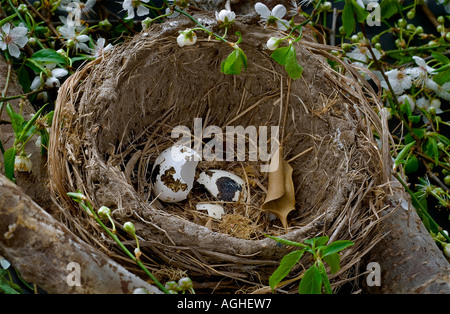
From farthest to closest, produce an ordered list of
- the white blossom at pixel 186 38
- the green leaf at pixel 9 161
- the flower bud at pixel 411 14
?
1. the flower bud at pixel 411 14
2. the white blossom at pixel 186 38
3. the green leaf at pixel 9 161

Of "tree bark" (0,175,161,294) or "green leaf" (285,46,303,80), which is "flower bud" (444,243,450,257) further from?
"tree bark" (0,175,161,294)

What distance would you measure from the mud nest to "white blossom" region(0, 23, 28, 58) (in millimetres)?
179

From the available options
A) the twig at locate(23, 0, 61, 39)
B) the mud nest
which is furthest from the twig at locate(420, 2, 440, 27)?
the twig at locate(23, 0, 61, 39)

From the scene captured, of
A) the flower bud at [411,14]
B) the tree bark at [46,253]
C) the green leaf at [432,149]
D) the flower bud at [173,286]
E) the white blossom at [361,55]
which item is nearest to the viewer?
the tree bark at [46,253]

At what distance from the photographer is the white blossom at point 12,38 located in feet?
4.27

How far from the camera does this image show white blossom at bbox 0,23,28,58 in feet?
4.27

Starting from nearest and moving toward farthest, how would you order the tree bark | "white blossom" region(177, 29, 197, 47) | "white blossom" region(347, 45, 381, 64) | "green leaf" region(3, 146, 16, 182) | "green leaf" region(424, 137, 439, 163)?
the tree bark, "green leaf" region(3, 146, 16, 182), "white blossom" region(177, 29, 197, 47), "green leaf" region(424, 137, 439, 163), "white blossom" region(347, 45, 381, 64)

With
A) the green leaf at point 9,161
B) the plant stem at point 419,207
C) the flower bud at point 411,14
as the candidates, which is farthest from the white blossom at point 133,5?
the flower bud at point 411,14

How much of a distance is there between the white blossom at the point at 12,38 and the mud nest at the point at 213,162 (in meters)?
0.18

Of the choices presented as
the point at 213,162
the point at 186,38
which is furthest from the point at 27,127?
the point at 213,162

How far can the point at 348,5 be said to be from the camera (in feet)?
3.83

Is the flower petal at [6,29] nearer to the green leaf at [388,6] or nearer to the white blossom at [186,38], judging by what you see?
the white blossom at [186,38]

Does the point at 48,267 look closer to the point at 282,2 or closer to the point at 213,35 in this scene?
the point at 213,35

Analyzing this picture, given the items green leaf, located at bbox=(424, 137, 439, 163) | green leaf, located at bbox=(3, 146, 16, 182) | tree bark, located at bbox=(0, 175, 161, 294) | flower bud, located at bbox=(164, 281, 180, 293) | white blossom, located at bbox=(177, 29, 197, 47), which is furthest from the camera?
green leaf, located at bbox=(424, 137, 439, 163)
